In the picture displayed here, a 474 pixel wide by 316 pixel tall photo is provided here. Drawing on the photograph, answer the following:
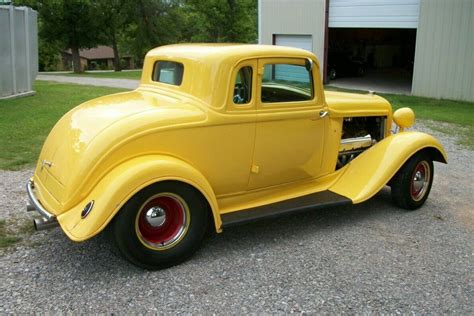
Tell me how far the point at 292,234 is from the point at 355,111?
162 centimetres

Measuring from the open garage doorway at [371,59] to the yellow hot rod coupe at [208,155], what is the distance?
12.5 m

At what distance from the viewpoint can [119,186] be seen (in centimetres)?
368

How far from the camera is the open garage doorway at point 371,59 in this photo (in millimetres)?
19641

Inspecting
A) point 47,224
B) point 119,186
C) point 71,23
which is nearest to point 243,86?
point 119,186

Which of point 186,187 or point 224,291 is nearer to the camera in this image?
point 224,291

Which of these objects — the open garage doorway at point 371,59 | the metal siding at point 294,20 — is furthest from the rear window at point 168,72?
the metal siding at point 294,20

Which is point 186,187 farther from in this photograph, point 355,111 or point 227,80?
point 355,111

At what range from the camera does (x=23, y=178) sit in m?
6.55

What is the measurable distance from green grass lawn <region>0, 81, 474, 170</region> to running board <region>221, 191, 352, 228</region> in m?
4.17

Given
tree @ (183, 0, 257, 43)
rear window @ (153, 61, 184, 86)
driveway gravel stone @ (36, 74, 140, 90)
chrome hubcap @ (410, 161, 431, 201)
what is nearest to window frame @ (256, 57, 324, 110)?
rear window @ (153, 61, 184, 86)

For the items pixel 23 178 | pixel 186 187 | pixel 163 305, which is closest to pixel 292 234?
pixel 186 187

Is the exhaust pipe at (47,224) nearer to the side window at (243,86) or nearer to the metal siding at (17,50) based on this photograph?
the side window at (243,86)

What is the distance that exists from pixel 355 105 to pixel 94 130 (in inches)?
115

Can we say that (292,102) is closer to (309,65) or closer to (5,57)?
(309,65)
